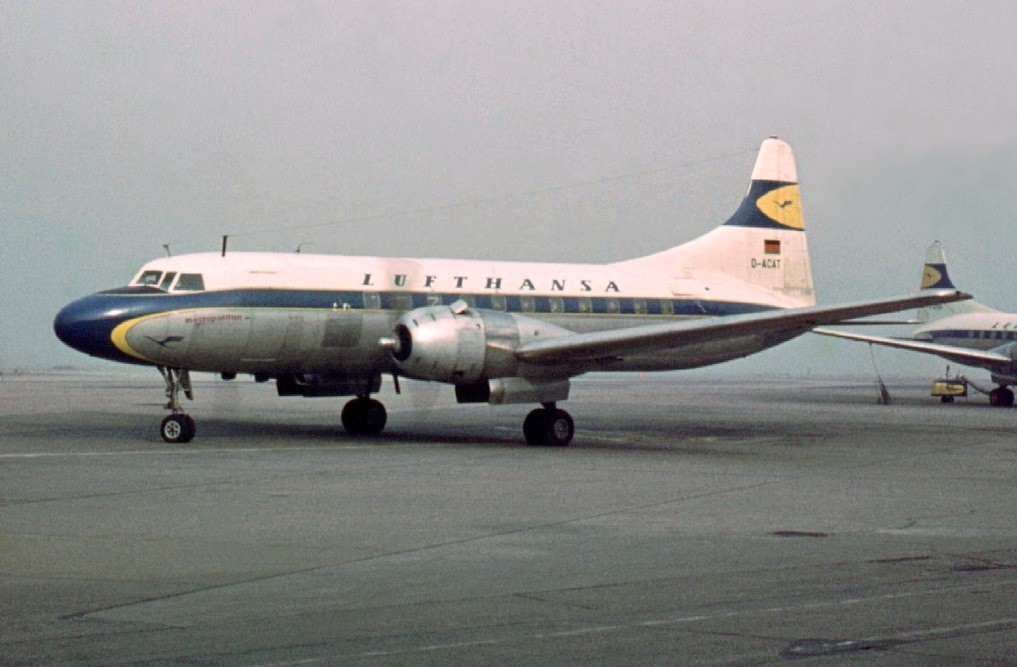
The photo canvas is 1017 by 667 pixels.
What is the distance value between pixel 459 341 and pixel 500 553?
11864 mm

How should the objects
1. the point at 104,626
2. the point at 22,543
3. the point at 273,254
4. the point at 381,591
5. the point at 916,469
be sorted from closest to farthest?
the point at 104,626
the point at 381,591
the point at 22,543
the point at 916,469
the point at 273,254

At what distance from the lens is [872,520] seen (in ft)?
43.0

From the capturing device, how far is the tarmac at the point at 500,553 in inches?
282

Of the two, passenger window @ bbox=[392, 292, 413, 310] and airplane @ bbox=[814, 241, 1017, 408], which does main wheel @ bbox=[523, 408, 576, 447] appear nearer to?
passenger window @ bbox=[392, 292, 413, 310]

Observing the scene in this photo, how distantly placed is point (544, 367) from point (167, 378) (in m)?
7.03

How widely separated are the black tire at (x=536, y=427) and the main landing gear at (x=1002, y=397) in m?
28.9

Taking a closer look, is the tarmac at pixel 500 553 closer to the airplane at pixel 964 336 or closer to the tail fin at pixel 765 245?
the tail fin at pixel 765 245

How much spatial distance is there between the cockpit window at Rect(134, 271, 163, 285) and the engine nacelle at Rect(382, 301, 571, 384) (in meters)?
4.42

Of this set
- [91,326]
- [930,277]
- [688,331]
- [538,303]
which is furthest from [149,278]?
[930,277]

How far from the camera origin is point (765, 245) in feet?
98.2

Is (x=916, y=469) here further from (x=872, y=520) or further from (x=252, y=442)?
(x=252, y=442)

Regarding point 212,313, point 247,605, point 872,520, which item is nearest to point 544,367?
point 212,313

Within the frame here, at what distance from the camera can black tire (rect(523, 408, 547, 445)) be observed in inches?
926

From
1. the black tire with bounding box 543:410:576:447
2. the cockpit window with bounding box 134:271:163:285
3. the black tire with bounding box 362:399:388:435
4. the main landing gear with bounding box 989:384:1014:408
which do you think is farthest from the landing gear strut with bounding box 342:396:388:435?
the main landing gear with bounding box 989:384:1014:408
